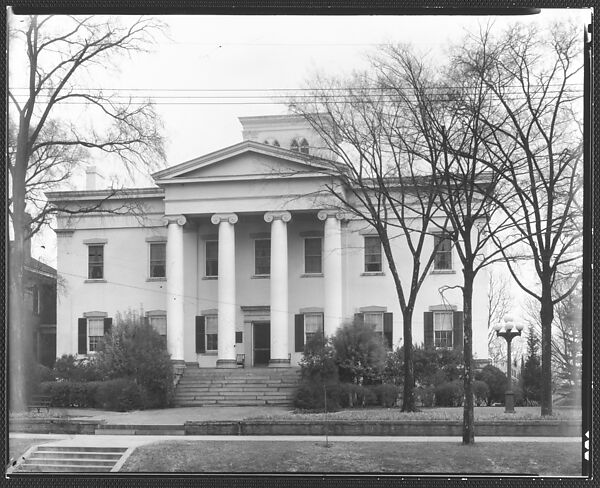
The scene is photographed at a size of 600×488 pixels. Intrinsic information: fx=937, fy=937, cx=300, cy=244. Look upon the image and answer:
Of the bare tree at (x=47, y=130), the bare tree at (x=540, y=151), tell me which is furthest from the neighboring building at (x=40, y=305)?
the bare tree at (x=540, y=151)

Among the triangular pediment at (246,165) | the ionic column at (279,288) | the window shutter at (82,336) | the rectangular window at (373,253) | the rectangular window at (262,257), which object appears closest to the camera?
the window shutter at (82,336)

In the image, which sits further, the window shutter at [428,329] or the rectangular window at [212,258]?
the rectangular window at [212,258]

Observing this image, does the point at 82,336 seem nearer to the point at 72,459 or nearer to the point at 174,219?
the point at 72,459

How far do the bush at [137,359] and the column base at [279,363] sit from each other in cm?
149

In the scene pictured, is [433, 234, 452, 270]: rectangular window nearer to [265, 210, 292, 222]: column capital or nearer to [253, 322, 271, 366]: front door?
[265, 210, 292, 222]: column capital

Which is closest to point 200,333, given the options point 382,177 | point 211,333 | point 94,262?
point 211,333

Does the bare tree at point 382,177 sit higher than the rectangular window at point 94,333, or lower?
higher

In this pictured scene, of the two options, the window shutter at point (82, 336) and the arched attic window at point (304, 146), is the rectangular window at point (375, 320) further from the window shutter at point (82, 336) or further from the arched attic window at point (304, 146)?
the window shutter at point (82, 336)

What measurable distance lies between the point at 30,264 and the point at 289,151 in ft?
11.7

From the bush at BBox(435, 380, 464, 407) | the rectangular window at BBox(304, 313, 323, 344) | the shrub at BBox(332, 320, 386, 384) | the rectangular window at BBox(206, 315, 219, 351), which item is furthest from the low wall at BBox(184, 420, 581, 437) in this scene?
the rectangular window at BBox(304, 313, 323, 344)

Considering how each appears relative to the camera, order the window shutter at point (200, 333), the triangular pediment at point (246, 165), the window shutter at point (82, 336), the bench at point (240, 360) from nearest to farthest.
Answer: the window shutter at point (82, 336) → the triangular pediment at point (246, 165) → the window shutter at point (200, 333) → the bench at point (240, 360)

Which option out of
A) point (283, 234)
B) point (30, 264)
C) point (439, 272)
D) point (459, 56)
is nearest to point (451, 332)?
point (439, 272)

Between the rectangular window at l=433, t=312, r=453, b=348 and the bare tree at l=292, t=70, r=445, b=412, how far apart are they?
1.25 ft

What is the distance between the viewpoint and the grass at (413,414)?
11.1 metres
